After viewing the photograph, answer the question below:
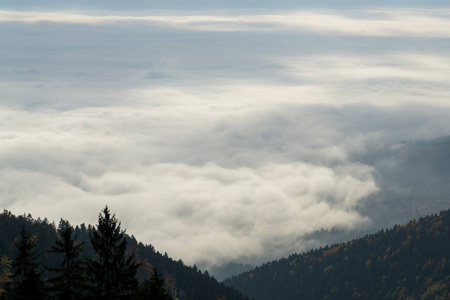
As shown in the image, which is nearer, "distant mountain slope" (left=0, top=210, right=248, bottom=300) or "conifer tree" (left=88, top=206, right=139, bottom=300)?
"conifer tree" (left=88, top=206, right=139, bottom=300)

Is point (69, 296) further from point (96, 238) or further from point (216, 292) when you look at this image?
point (216, 292)

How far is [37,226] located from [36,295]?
99884 millimetres

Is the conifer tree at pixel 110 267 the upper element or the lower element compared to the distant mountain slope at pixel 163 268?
lower

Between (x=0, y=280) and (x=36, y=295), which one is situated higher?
(x=0, y=280)

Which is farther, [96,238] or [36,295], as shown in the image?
[36,295]

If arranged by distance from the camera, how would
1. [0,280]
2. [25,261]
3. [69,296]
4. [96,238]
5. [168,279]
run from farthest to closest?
Result: [168,279] → [0,280] → [25,261] → [69,296] → [96,238]

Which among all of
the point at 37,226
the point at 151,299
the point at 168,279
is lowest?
the point at 151,299

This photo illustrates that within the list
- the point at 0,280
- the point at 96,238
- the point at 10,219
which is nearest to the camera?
the point at 96,238

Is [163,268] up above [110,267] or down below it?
above

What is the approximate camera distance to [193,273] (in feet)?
573

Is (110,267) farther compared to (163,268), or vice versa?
(163,268)

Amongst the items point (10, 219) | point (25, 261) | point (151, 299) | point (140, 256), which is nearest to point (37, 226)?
point (10, 219)

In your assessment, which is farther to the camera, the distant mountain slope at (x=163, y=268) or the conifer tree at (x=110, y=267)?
the distant mountain slope at (x=163, y=268)

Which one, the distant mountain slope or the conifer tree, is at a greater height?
the distant mountain slope
